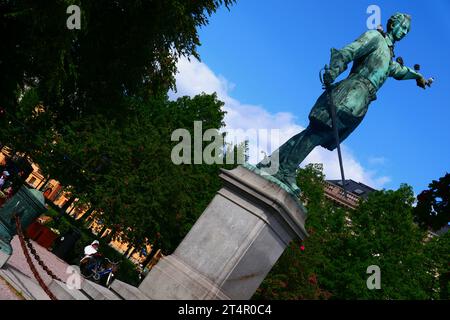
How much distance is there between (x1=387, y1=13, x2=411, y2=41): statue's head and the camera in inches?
346

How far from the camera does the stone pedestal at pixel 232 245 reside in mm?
6398

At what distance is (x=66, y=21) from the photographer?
457 inches

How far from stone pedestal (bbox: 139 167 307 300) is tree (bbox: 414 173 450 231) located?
11.0 ft

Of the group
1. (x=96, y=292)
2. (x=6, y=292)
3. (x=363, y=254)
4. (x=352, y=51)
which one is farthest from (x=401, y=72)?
(x=363, y=254)

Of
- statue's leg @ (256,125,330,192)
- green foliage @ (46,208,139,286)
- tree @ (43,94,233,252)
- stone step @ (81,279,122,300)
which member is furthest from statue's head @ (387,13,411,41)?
green foliage @ (46,208,139,286)

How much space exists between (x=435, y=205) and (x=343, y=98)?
311 centimetres

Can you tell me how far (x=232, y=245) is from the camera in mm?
6637

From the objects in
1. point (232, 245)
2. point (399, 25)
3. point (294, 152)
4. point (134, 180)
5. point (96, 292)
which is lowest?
point (96, 292)

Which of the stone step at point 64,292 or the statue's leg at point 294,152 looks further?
the statue's leg at point 294,152

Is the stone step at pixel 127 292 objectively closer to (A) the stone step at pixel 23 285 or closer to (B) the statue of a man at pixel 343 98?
(A) the stone step at pixel 23 285

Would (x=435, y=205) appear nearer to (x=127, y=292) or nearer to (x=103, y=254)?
(x=127, y=292)

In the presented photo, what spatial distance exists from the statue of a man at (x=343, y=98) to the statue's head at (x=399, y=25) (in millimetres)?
318

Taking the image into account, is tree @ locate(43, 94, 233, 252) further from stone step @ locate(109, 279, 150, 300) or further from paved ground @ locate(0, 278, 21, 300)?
paved ground @ locate(0, 278, 21, 300)

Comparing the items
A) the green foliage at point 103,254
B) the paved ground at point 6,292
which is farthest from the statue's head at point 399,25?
the green foliage at point 103,254
